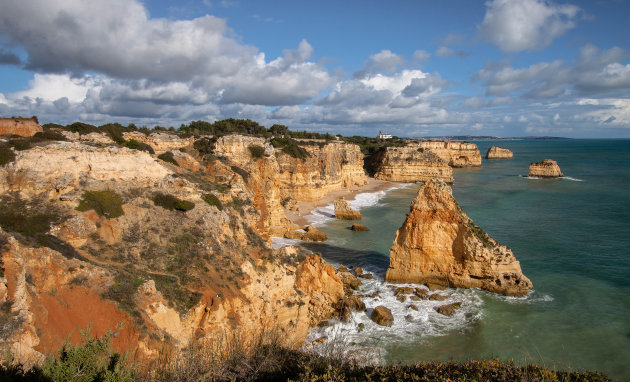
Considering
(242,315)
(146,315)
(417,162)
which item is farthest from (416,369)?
(417,162)

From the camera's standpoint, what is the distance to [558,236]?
97.2 ft

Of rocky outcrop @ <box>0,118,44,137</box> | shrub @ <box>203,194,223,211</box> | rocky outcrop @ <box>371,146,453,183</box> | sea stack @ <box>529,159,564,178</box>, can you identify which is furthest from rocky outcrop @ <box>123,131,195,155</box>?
sea stack @ <box>529,159,564,178</box>

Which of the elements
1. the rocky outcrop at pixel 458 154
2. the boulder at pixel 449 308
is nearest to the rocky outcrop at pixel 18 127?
the boulder at pixel 449 308

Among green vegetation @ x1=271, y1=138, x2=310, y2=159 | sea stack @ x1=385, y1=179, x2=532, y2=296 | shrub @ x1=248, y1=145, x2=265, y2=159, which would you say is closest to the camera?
sea stack @ x1=385, y1=179, x2=532, y2=296

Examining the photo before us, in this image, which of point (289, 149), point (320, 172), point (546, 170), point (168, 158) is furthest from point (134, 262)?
point (546, 170)

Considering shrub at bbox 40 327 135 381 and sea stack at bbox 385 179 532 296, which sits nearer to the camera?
shrub at bbox 40 327 135 381

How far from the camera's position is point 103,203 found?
43.2 feet

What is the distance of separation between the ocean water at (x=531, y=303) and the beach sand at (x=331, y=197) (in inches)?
75.5

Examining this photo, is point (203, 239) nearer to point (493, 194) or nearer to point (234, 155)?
point (234, 155)

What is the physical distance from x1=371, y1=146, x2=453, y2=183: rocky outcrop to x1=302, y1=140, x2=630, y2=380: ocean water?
2883cm

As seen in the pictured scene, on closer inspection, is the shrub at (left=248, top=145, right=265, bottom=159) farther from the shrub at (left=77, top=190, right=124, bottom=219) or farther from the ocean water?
the shrub at (left=77, top=190, right=124, bottom=219)

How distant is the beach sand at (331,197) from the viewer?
38.4 m

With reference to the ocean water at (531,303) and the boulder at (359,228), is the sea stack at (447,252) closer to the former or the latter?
the ocean water at (531,303)

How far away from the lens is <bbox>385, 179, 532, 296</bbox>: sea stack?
18.8m
